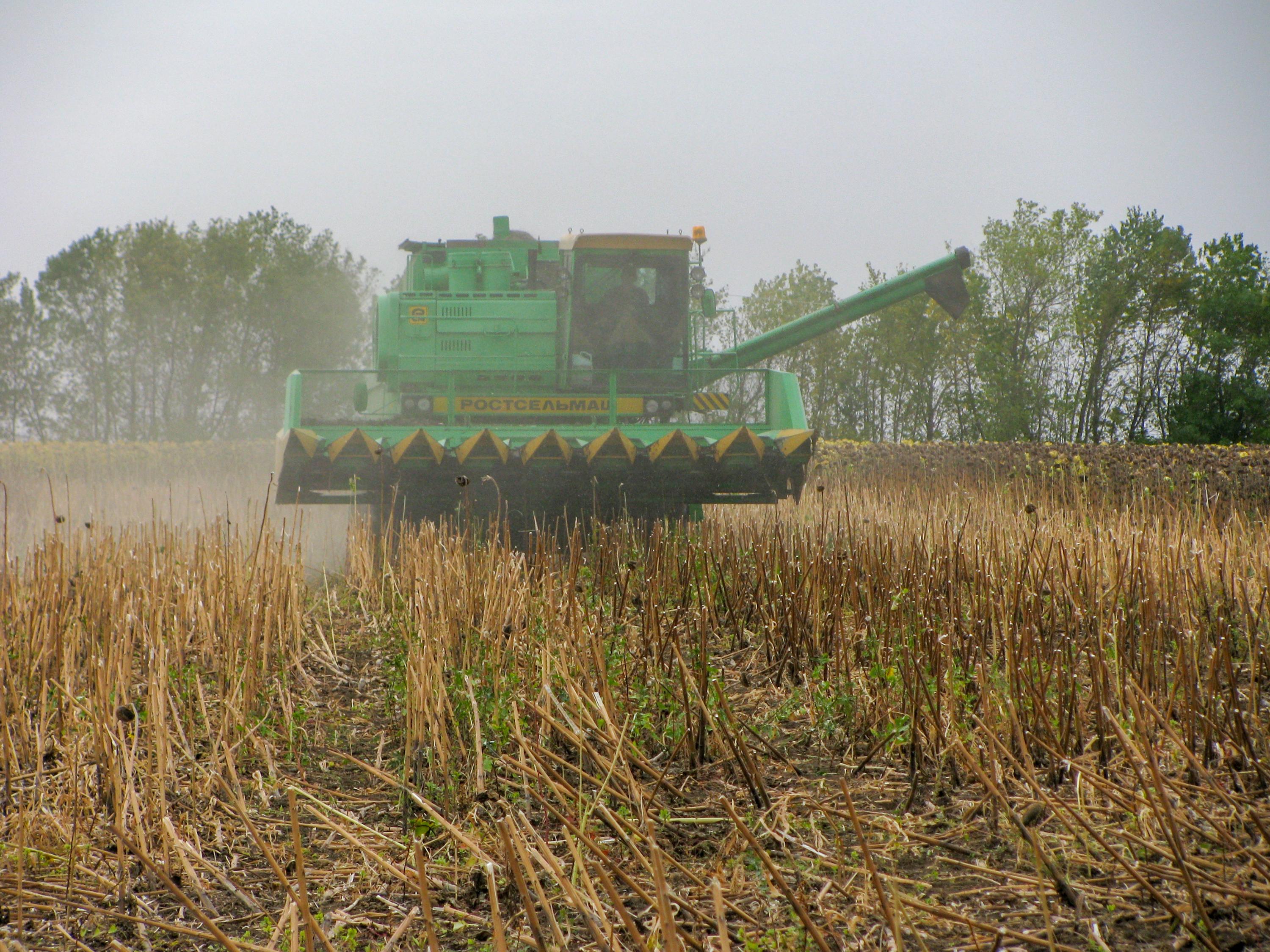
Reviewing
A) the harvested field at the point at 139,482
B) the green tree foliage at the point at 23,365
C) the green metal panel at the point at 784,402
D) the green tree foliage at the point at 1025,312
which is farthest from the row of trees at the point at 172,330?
the green metal panel at the point at 784,402

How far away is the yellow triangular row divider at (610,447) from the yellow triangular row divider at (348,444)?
145 centimetres

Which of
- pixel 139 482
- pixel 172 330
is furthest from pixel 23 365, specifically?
pixel 139 482

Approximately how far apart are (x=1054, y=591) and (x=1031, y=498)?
6.90 m

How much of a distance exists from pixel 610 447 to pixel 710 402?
2.74 metres

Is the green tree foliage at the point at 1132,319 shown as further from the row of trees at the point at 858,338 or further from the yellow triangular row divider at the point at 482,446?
the yellow triangular row divider at the point at 482,446

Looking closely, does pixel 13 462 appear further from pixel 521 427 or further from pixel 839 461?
pixel 521 427

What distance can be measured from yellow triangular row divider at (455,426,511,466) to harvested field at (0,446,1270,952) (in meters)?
1.91

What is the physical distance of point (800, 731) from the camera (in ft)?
11.0

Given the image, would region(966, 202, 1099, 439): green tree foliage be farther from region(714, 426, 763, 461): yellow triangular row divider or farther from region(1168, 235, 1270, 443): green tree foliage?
region(714, 426, 763, 461): yellow triangular row divider

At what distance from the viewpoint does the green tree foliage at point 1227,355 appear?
29.9 m

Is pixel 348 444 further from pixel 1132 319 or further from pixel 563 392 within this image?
pixel 1132 319

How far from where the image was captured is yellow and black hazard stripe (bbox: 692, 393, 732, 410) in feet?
31.6

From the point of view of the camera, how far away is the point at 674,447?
7.28 m

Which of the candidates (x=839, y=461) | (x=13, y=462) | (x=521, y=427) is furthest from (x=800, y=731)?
(x=13, y=462)
